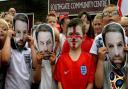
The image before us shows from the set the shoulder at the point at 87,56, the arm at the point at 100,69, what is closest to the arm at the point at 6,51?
the shoulder at the point at 87,56

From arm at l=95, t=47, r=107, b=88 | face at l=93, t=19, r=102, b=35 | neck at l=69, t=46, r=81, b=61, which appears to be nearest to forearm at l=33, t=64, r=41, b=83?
neck at l=69, t=46, r=81, b=61

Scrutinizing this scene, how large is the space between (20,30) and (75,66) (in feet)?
2.93

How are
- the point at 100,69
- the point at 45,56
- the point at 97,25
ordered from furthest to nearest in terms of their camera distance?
the point at 97,25
the point at 45,56
the point at 100,69

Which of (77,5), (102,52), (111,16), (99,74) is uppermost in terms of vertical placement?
(111,16)

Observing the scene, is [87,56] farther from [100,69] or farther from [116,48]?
[116,48]

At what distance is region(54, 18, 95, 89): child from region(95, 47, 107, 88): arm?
0.13 m

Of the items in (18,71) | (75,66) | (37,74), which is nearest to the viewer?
(75,66)

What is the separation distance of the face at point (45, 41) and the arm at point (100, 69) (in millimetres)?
615

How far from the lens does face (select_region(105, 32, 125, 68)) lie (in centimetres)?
482

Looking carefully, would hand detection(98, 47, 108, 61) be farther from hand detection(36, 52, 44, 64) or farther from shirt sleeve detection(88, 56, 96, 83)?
hand detection(36, 52, 44, 64)

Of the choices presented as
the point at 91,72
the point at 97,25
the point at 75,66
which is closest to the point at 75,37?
the point at 75,66

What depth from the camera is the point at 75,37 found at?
5.22 meters

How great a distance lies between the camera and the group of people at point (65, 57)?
491 centimetres

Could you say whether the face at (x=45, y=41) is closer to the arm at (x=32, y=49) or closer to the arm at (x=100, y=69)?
the arm at (x=32, y=49)
